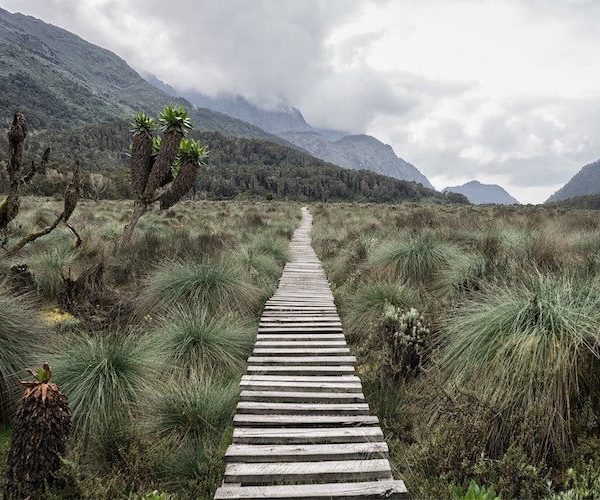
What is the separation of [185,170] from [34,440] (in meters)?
11.2

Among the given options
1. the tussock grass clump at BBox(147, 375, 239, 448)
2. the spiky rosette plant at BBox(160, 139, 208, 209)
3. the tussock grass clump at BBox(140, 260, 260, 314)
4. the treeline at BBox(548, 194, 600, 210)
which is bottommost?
the tussock grass clump at BBox(147, 375, 239, 448)

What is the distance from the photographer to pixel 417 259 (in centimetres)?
852

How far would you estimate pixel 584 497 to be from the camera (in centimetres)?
289

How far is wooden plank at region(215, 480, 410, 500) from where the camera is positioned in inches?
127

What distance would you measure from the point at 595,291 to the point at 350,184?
12343 centimetres

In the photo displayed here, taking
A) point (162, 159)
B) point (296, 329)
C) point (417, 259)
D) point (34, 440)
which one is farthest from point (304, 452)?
point (162, 159)

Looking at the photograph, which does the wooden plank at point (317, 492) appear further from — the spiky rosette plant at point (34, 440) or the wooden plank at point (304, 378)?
the wooden plank at point (304, 378)

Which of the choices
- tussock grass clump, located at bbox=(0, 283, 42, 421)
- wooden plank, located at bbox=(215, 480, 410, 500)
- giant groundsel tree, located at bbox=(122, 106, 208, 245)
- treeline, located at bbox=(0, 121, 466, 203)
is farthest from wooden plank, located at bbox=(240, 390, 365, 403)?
treeline, located at bbox=(0, 121, 466, 203)

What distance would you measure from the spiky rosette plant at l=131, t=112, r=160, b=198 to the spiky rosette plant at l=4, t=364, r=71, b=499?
1070cm

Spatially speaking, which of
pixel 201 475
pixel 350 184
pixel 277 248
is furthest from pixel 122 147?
pixel 201 475

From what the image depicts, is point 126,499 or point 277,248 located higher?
point 277,248

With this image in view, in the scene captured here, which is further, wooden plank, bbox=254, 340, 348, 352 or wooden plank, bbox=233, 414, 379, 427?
wooden plank, bbox=254, 340, 348, 352

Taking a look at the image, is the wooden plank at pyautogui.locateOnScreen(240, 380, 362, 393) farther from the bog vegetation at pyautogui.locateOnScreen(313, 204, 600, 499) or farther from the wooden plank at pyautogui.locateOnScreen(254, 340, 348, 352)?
the wooden plank at pyautogui.locateOnScreen(254, 340, 348, 352)

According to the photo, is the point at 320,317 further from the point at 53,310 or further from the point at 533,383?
the point at 53,310
